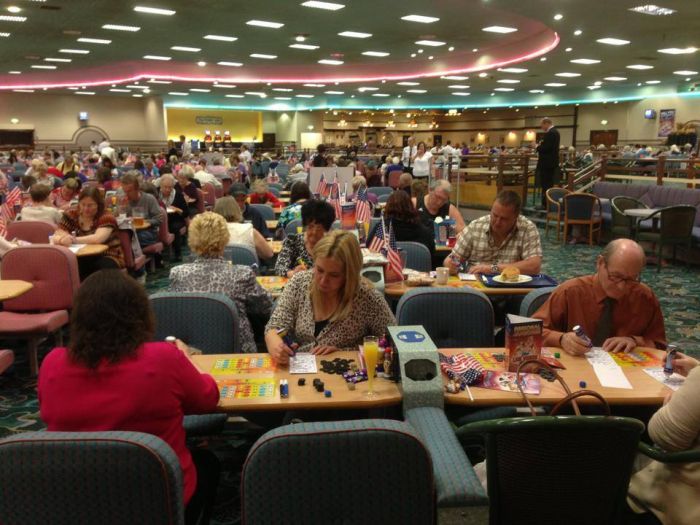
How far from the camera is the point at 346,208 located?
5059mm

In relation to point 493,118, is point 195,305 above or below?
below

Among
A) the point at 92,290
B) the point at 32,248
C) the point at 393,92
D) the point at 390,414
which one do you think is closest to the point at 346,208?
the point at 32,248

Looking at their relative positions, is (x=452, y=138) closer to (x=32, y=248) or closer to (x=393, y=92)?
(x=393, y=92)

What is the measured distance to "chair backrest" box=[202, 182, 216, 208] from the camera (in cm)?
1096

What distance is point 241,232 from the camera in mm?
5121

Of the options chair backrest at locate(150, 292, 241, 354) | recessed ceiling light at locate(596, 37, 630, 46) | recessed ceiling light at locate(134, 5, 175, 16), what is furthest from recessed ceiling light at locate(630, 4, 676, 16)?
chair backrest at locate(150, 292, 241, 354)

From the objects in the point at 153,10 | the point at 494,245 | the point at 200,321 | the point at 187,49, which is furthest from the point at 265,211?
the point at 187,49

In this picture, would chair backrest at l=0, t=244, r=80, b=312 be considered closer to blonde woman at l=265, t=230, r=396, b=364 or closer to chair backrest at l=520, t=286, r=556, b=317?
blonde woman at l=265, t=230, r=396, b=364

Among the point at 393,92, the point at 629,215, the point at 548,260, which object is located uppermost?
the point at 393,92

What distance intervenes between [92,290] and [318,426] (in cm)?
83

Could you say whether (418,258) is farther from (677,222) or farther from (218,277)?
(677,222)

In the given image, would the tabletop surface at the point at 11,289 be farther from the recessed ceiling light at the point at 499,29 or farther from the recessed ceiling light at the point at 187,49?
the recessed ceiling light at the point at 187,49

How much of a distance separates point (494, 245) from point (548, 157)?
8620 millimetres

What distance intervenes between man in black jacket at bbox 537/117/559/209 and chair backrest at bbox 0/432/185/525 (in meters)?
11.5
